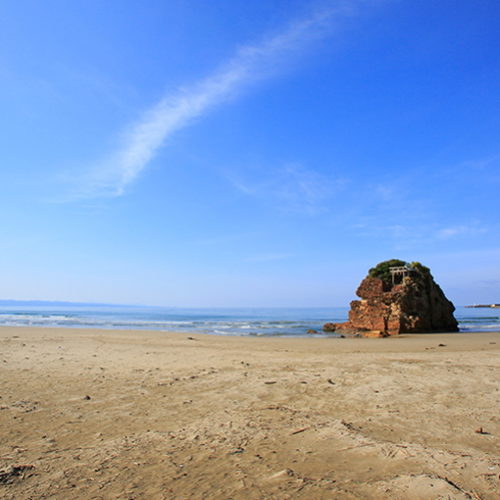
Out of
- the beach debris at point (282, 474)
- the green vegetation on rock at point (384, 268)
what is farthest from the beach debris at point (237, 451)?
the green vegetation on rock at point (384, 268)

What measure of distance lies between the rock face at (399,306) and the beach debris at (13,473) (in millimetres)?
28473

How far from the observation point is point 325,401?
594cm

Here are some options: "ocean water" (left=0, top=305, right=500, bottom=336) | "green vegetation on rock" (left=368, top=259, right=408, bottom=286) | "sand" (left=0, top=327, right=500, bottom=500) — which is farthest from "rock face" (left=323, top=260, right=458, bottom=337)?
"sand" (left=0, top=327, right=500, bottom=500)

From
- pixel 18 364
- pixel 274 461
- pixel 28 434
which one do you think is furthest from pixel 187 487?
pixel 18 364

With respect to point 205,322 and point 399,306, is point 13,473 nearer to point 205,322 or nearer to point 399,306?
point 399,306

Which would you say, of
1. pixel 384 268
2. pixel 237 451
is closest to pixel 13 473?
pixel 237 451

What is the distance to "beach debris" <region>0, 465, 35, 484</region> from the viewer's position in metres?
3.18

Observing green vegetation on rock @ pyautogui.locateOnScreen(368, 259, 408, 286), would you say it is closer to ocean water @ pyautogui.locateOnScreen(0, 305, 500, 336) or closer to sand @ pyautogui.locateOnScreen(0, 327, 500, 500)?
ocean water @ pyautogui.locateOnScreen(0, 305, 500, 336)

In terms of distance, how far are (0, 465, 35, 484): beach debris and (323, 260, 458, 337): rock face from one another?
28473mm

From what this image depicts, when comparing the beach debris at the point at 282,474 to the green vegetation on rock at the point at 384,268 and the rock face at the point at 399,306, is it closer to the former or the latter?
the rock face at the point at 399,306

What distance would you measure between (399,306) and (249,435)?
29971 millimetres

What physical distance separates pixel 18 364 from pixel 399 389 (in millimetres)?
9440

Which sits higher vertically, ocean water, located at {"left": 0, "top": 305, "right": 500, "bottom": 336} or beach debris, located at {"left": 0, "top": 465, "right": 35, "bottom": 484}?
beach debris, located at {"left": 0, "top": 465, "right": 35, "bottom": 484}

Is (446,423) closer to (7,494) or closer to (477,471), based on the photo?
(477,471)
